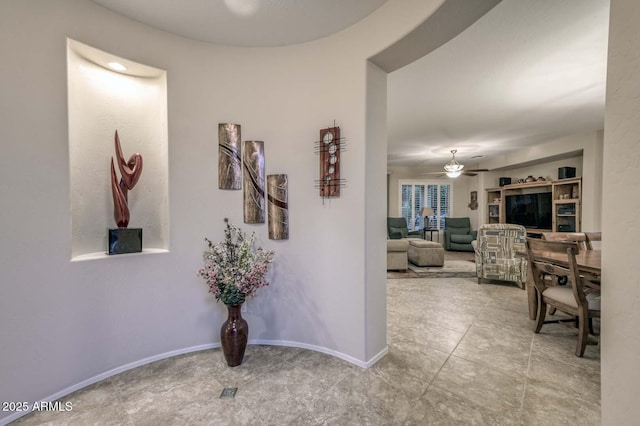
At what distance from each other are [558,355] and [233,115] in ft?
11.4

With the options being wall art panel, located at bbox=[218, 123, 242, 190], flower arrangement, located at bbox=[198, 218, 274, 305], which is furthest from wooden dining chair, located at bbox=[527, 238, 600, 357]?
wall art panel, located at bbox=[218, 123, 242, 190]

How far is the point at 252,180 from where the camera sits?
2.30 m

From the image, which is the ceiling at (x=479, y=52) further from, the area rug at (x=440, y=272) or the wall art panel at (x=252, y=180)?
the area rug at (x=440, y=272)

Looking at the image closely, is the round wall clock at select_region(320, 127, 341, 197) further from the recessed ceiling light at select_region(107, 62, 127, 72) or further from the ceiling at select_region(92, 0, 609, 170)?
the recessed ceiling light at select_region(107, 62, 127, 72)

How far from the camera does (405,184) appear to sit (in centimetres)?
852

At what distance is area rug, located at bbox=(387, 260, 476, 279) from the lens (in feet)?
16.0

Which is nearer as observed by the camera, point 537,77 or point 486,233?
point 537,77

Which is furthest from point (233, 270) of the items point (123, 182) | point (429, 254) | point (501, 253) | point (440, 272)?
point (429, 254)

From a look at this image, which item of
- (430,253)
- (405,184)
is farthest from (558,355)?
(405,184)

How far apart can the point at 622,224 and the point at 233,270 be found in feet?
6.69

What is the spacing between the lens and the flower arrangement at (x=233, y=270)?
1.97 meters

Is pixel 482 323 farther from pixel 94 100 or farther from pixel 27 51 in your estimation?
pixel 27 51

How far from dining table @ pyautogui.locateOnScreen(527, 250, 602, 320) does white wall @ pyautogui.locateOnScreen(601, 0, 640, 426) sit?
4.05 feet

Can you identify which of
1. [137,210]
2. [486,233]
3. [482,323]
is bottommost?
[482,323]
